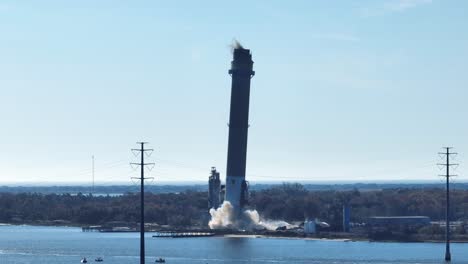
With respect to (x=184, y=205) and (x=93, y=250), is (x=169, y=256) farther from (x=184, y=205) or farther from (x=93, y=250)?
(x=184, y=205)

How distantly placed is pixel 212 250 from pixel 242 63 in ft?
95.1

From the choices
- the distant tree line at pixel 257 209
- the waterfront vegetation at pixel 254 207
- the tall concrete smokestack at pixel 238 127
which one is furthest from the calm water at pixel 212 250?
the distant tree line at pixel 257 209

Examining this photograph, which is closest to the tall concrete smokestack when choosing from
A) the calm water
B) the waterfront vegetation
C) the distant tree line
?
Result: the calm water

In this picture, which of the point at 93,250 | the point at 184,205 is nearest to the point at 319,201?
the point at 184,205

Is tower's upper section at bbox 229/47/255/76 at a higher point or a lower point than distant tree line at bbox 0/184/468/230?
higher

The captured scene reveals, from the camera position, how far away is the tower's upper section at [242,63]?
134 meters

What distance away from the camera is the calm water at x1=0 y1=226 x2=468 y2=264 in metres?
98.4

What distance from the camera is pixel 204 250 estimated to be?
111188mm

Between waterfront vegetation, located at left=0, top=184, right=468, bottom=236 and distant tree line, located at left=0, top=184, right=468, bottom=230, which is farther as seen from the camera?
distant tree line, located at left=0, top=184, right=468, bottom=230

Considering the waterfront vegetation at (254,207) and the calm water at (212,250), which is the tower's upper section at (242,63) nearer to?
the calm water at (212,250)

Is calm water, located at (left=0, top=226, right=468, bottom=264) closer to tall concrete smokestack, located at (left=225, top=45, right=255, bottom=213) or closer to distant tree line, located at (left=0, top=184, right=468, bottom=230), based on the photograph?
tall concrete smokestack, located at (left=225, top=45, right=255, bottom=213)

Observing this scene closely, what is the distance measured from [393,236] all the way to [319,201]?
44.6 meters

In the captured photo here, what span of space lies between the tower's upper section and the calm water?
711 inches

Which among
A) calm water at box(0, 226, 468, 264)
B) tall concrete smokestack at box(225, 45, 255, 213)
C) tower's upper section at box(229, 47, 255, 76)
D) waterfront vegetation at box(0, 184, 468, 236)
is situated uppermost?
tower's upper section at box(229, 47, 255, 76)
